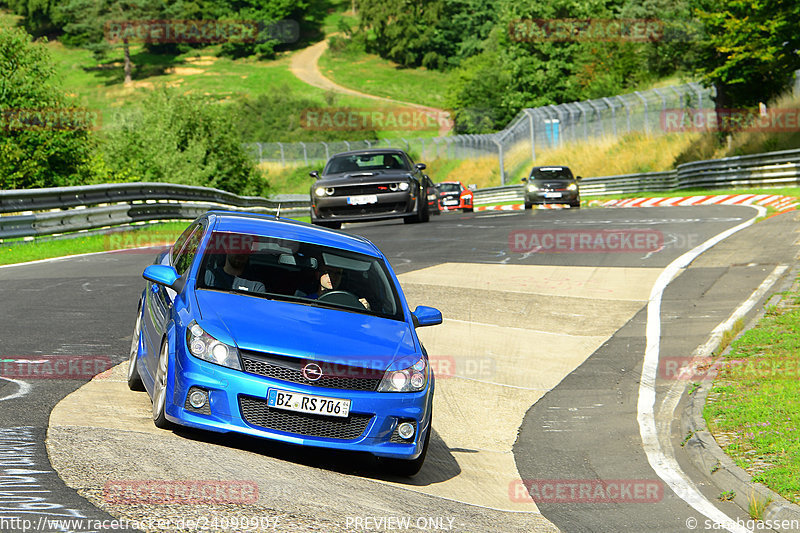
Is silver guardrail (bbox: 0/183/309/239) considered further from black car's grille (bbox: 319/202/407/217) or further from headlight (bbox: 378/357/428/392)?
headlight (bbox: 378/357/428/392)

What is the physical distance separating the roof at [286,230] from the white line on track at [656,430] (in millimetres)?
2761

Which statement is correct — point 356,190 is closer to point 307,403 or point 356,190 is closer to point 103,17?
point 307,403

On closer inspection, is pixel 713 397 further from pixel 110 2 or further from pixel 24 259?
pixel 110 2

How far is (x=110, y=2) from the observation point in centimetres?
14000

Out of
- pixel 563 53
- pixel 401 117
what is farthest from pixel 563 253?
pixel 401 117

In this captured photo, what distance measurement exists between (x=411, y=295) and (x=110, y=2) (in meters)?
→ 136

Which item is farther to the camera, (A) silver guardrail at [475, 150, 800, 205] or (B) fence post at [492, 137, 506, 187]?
(B) fence post at [492, 137, 506, 187]

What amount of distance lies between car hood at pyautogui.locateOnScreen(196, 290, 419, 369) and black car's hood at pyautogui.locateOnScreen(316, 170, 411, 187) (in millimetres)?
14154

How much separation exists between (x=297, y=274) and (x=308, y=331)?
111cm

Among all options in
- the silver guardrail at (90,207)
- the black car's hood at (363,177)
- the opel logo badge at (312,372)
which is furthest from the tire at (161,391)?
the black car's hood at (363,177)

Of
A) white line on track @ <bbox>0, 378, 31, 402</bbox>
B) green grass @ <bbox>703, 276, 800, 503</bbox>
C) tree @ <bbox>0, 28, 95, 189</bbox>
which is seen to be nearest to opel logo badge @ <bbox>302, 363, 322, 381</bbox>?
white line on track @ <bbox>0, 378, 31, 402</bbox>

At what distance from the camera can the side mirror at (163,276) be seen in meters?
7.28

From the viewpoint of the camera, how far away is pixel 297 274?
7844mm

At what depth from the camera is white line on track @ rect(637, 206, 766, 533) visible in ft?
22.9
